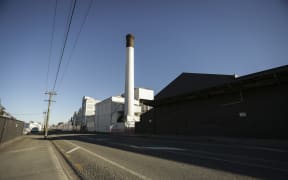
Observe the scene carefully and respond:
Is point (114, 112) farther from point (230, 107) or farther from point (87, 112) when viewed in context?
point (230, 107)

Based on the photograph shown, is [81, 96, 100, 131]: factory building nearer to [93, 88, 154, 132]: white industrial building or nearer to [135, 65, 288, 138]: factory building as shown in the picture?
[93, 88, 154, 132]: white industrial building

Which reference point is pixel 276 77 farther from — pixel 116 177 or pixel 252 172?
pixel 116 177

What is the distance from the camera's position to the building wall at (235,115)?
1714cm

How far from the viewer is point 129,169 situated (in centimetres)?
568

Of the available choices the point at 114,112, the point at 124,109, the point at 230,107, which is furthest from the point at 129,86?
the point at 230,107

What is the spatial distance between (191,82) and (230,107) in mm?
9330

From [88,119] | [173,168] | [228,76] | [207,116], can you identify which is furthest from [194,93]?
[88,119]

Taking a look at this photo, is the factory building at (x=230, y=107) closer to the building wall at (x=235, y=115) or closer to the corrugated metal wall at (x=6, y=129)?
the building wall at (x=235, y=115)

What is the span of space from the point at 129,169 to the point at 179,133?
22.8m

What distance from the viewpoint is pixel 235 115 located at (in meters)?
20.3

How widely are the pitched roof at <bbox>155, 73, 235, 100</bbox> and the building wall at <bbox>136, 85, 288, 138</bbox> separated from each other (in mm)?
3052

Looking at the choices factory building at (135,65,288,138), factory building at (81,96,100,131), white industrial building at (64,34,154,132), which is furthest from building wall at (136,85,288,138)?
factory building at (81,96,100,131)

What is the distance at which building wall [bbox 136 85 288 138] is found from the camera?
17141mm

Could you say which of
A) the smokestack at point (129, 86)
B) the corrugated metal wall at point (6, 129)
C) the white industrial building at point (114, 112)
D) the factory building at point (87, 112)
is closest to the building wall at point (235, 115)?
the smokestack at point (129, 86)
